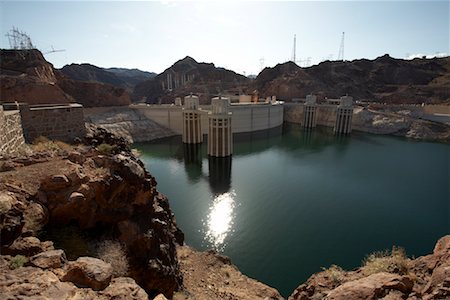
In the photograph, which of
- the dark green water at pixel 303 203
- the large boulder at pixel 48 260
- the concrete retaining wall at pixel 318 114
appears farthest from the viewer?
the concrete retaining wall at pixel 318 114

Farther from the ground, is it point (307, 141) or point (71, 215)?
point (71, 215)

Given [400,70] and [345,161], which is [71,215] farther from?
[400,70]

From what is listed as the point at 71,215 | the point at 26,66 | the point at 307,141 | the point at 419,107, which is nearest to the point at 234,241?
the point at 71,215

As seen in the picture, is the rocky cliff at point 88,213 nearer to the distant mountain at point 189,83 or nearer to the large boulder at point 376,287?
the large boulder at point 376,287

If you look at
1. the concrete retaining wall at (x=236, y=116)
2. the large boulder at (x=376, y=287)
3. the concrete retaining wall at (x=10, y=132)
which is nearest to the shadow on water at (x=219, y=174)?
the concrete retaining wall at (x=236, y=116)

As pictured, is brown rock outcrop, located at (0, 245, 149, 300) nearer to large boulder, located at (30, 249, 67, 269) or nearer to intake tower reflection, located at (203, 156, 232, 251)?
large boulder, located at (30, 249, 67, 269)

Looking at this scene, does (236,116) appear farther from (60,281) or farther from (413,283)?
(60,281)

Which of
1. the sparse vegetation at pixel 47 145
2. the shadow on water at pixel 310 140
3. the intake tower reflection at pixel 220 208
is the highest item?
the sparse vegetation at pixel 47 145
